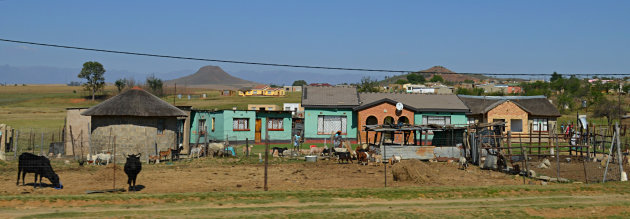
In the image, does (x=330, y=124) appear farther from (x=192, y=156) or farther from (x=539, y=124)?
(x=539, y=124)

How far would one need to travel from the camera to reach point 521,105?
4969cm

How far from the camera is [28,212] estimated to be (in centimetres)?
1672

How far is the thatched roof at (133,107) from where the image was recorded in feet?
108

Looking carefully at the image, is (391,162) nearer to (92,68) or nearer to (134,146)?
(134,146)

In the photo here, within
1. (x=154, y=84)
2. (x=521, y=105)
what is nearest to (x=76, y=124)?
(x=521, y=105)

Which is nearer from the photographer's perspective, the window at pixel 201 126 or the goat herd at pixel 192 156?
the goat herd at pixel 192 156

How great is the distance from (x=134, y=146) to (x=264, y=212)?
18.1 m

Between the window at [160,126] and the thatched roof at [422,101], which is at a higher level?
the thatched roof at [422,101]

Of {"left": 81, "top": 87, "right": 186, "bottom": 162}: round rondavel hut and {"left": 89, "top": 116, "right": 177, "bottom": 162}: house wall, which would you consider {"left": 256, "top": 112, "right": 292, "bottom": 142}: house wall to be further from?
{"left": 89, "top": 116, "right": 177, "bottom": 162}: house wall

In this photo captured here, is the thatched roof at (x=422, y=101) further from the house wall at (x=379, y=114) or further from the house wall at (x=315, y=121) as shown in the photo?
the house wall at (x=315, y=121)

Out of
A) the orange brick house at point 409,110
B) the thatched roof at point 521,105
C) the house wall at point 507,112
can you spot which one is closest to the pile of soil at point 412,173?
the orange brick house at point 409,110

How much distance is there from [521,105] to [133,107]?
32.2 metres

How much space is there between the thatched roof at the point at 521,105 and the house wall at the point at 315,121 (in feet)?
34.4

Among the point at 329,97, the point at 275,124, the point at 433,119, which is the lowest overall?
the point at 275,124
